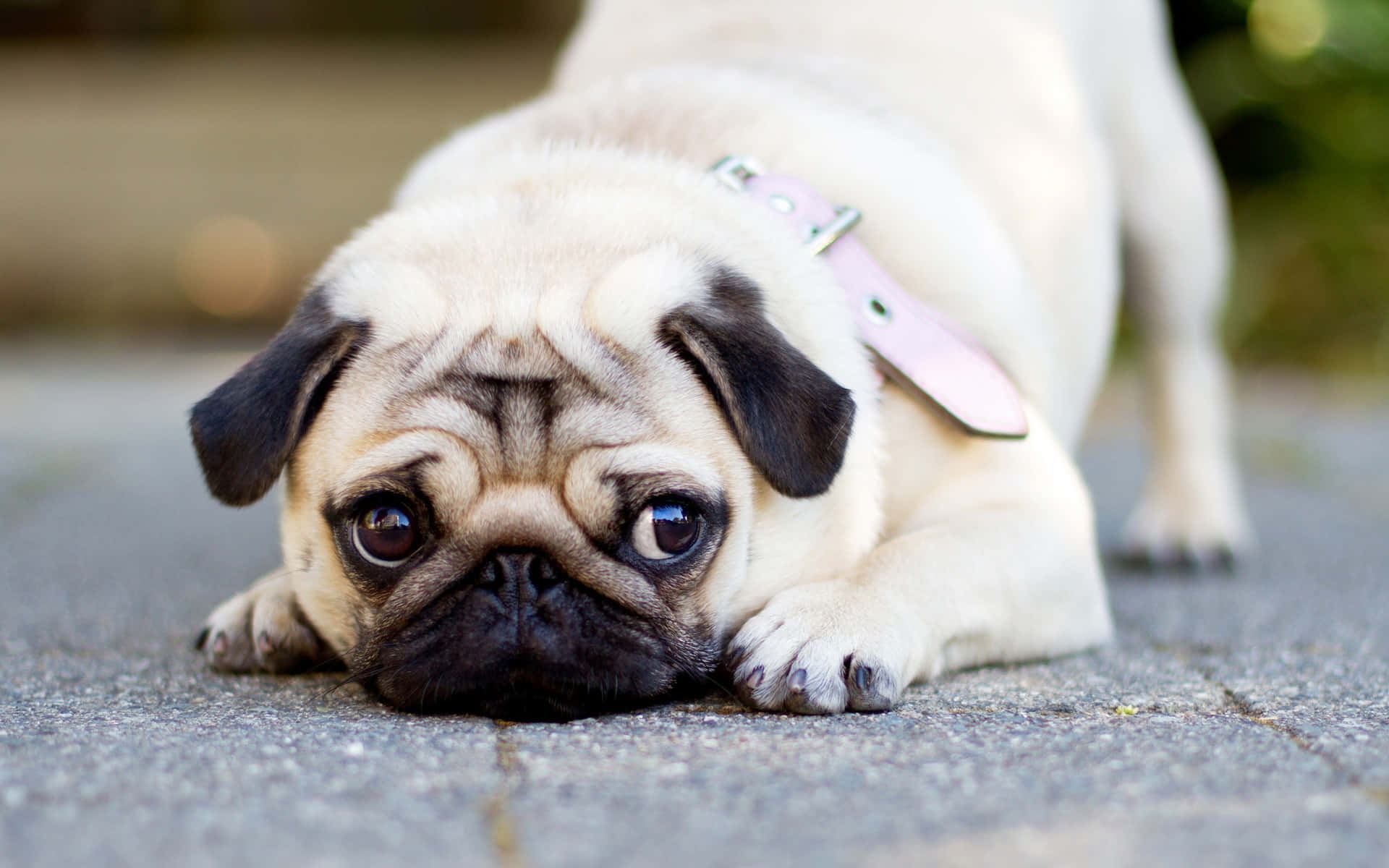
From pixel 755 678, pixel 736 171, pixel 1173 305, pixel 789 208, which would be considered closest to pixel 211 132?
pixel 1173 305

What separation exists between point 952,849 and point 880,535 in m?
1.23

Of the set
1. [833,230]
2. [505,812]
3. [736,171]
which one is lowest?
[505,812]

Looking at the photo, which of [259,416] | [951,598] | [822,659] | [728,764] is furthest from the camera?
[951,598]

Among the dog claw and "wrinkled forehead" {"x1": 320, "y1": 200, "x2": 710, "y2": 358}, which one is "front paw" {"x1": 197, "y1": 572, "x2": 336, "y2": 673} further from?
the dog claw

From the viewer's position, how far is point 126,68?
10.9 meters

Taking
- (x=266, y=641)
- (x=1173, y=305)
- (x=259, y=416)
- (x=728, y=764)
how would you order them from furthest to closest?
(x=1173, y=305)
(x=266, y=641)
(x=259, y=416)
(x=728, y=764)

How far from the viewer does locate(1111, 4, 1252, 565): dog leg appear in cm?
444

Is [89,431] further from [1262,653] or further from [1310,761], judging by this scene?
[1310,761]

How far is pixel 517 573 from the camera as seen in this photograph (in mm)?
2197

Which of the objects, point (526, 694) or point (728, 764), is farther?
point (526, 694)

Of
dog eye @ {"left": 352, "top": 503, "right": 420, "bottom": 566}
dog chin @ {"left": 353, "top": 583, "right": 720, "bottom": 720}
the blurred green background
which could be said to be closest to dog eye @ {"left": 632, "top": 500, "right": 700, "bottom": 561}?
dog chin @ {"left": 353, "top": 583, "right": 720, "bottom": 720}

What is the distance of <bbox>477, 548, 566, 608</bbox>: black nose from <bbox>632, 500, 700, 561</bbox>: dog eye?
15 centimetres

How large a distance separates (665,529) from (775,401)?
27 cm

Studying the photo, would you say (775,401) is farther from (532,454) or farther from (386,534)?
(386,534)
